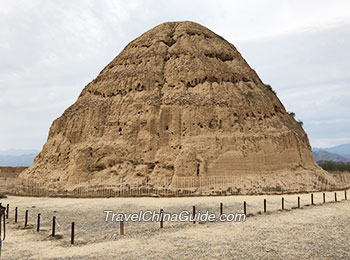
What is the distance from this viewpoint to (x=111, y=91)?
2570 centimetres

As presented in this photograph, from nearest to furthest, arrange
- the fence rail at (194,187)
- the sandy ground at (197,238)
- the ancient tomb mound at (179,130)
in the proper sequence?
the sandy ground at (197,238) < the fence rail at (194,187) < the ancient tomb mound at (179,130)

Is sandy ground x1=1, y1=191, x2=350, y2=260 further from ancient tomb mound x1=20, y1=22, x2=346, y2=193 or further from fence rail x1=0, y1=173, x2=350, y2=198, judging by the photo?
ancient tomb mound x1=20, y1=22, x2=346, y2=193

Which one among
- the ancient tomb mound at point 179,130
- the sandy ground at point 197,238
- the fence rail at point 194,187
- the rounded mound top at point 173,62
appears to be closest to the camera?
the sandy ground at point 197,238

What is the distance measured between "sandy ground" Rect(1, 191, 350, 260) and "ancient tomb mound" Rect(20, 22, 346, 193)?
23.4 feet

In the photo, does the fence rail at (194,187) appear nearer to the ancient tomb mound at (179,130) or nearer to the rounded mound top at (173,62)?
the ancient tomb mound at (179,130)

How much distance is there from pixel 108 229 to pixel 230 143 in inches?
501

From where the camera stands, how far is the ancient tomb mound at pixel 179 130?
2100cm

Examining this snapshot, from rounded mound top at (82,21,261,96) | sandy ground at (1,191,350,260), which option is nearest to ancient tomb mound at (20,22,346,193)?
rounded mound top at (82,21,261,96)

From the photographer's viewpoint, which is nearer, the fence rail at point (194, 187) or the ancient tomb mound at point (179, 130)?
the fence rail at point (194, 187)

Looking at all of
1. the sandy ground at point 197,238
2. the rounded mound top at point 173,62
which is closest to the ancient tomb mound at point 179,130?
the rounded mound top at point 173,62

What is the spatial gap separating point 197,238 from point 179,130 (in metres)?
13.9

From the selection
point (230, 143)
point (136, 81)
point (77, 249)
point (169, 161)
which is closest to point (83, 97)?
point (136, 81)

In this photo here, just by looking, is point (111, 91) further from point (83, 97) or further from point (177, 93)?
point (177, 93)

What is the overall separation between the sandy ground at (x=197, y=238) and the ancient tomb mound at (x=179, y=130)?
23.4ft
